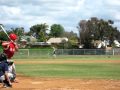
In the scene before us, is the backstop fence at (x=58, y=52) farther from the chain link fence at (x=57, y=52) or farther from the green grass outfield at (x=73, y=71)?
the green grass outfield at (x=73, y=71)

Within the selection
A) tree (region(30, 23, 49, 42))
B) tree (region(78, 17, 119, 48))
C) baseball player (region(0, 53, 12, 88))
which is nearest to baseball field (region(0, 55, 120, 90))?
baseball player (region(0, 53, 12, 88))

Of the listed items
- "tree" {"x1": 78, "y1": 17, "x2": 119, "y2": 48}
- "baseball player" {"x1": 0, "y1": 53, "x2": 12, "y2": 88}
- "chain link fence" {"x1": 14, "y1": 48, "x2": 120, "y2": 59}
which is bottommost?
"chain link fence" {"x1": 14, "y1": 48, "x2": 120, "y2": 59}

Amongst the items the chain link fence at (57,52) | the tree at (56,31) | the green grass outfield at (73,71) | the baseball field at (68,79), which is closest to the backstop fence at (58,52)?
the chain link fence at (57,52)

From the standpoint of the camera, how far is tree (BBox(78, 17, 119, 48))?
101 metres

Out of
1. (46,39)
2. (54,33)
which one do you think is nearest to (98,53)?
(46,39)

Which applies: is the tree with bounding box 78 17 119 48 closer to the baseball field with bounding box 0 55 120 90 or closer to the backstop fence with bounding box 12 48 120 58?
the backstop fence with bounding box 12 48 120 58

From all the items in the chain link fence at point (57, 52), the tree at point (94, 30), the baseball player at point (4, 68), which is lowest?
the chain link fence at point (57, 52)

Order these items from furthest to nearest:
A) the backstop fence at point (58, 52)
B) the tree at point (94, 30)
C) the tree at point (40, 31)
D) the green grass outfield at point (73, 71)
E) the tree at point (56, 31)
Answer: the tree at point (56, 31) < the tree at point (40, 31) < the tree at point (94, 30) < the backstop fence at point (58, 52) < the green grass outfield at point (73, 71)

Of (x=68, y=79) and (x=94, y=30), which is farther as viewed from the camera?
(x=94, y=30)

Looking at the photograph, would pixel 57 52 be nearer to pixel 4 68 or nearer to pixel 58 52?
pixel 58 52

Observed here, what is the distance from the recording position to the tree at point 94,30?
10131cm

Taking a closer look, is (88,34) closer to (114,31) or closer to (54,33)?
(114,31)

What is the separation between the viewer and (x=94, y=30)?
101 m

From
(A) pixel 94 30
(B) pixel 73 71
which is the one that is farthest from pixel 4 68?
(A) pixel 94 30
